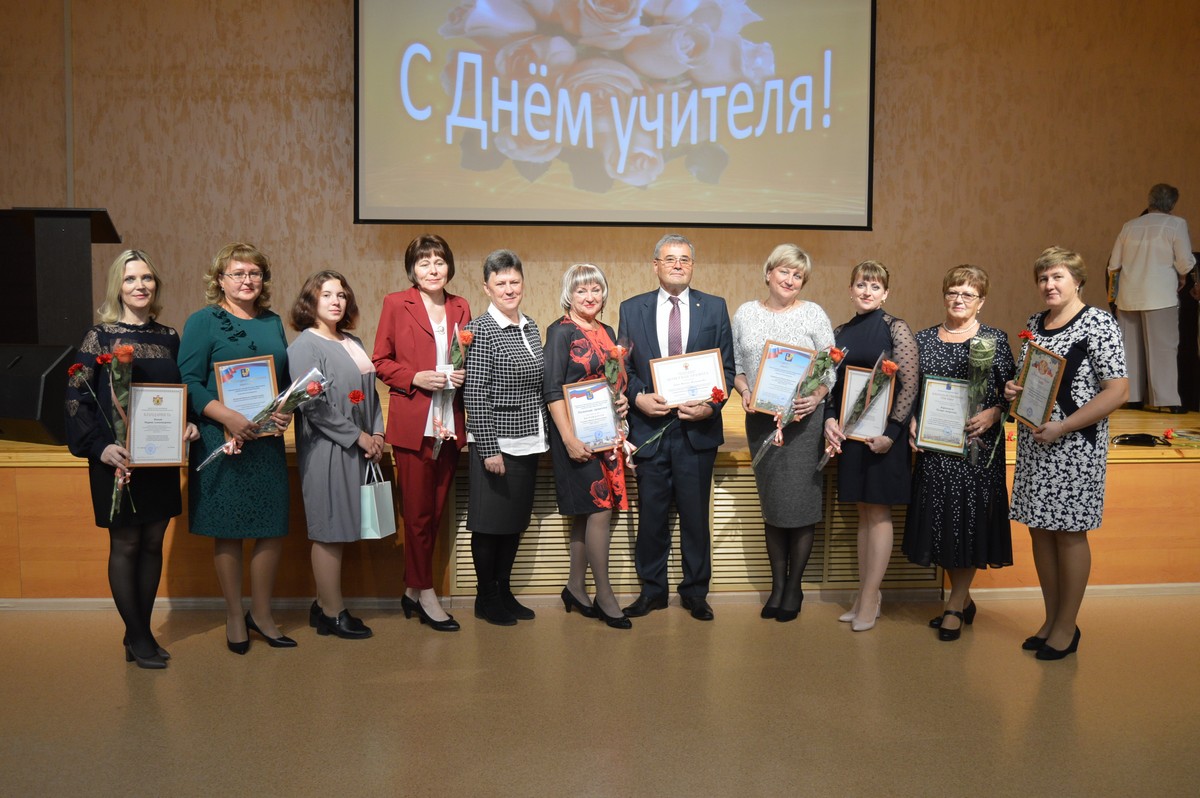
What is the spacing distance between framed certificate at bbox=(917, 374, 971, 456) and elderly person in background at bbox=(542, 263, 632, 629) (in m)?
Result: 1.16

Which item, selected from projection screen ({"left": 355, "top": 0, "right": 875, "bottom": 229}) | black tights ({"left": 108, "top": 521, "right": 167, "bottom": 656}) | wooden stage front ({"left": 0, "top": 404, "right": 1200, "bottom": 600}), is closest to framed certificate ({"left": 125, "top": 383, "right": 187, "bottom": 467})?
black tights ({"left": 108, "top": 521, "right": 167, "bottom": 656})

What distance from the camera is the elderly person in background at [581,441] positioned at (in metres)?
3.77

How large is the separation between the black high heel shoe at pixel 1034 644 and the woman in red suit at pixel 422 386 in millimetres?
2207

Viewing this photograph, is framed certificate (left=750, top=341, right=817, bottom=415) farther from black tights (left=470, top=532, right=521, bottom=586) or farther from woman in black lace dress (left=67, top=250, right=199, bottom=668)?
woman in black lace dress (left=67, top=250, right=199, bottom=668)

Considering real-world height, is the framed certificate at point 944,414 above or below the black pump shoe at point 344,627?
above

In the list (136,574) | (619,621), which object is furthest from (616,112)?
(136,574)

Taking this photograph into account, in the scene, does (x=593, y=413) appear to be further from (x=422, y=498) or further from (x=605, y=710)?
(x=605, y=710)

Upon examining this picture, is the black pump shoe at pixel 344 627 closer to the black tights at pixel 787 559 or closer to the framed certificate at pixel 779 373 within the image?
the black tights at pixel 787 559

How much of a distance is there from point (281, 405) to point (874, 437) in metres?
2.24

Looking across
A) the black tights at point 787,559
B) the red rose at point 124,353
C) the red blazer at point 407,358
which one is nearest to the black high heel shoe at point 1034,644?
the black tights at point 787,559

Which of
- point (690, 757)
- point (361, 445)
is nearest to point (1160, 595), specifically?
point (690, 757)

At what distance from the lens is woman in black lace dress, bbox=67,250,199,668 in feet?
10.8

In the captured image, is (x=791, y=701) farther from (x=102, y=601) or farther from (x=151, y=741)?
(x=102, y=601)

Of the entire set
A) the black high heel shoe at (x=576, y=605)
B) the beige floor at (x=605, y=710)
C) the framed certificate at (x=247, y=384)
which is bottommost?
the beige floor at (x=605, y=710)
